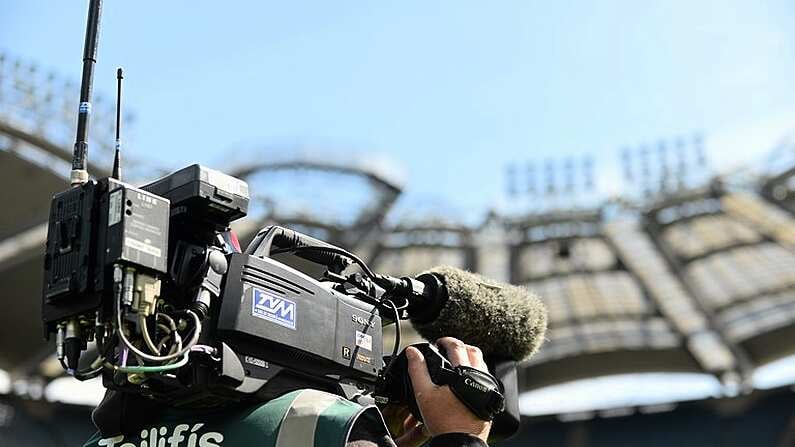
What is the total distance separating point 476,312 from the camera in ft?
8.14

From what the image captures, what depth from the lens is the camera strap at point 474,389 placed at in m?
2.15

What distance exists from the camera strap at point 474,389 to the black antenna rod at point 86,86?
2.55 feet

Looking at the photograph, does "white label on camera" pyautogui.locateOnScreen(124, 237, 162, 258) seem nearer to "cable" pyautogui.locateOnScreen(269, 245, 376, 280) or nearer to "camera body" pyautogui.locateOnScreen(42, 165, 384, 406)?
"camera body" pyautogui.locateOnScreen(42, 165, 384, 406)

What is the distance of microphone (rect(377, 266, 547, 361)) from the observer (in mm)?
2457

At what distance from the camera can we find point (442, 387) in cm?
218

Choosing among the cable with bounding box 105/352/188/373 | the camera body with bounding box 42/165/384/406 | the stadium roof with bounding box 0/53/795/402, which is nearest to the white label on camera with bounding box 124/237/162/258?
the camera body with bounding box 42/165/384/406

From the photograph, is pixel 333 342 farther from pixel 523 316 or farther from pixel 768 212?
pixel 768 212

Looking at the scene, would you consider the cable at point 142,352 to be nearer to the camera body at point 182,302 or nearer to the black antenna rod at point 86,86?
the camera body at point 182,302

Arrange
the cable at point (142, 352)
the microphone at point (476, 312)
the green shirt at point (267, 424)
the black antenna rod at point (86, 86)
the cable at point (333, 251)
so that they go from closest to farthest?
the cable at point (142, 352), the green shirt at point (267, 424), the black antenna rod at point (86, 86), the cable at point (333, 251), the microphone at point (476, 312)

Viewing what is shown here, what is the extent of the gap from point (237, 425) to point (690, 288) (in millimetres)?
20327

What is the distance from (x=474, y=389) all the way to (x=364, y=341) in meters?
0.23

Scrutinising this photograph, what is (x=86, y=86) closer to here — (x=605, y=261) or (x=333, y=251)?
(x=333, y=251)

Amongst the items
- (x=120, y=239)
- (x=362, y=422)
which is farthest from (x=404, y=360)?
(x=120, y=239)

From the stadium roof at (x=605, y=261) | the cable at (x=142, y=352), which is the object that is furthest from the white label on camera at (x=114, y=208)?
the stadium roof at (x=605, y=261)
